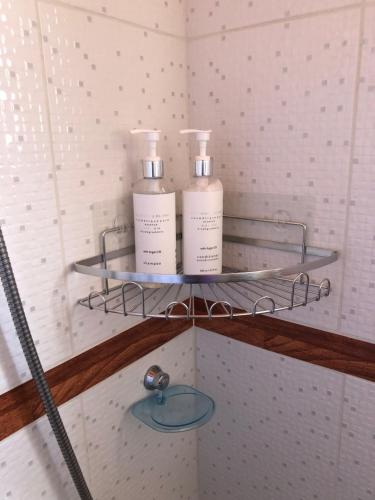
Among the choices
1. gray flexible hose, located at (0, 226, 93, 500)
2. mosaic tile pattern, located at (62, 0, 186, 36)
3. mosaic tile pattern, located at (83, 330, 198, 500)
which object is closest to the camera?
gray flexible hose, located at (0, 226, 93, 500)

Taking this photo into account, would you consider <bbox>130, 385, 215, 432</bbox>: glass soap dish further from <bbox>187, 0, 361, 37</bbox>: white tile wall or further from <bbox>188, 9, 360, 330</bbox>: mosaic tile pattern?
<bbox>187, 0, 361, 37</bbox>: white tile wall

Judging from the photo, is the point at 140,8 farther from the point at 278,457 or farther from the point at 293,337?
the point at 278,457

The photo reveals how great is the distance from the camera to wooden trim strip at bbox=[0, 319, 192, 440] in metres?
0.58

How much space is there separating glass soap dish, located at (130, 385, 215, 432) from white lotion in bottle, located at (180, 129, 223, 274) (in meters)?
0.29

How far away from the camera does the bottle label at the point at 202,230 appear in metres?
0.65

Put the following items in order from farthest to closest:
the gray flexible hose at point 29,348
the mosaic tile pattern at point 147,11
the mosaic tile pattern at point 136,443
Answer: the mosaic tile pattern at point 136,443 → the mosaic tile pattern at point 147,11 → the gray flexible hose at point 29,348

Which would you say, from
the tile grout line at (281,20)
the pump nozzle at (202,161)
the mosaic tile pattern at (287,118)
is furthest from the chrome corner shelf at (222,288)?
the tile grout line at (281,20)

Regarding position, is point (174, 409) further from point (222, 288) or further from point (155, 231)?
point (155, 231)

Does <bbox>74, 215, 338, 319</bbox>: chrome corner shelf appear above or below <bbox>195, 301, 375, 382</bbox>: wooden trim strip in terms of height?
above

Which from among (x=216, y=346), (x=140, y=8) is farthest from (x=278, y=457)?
(x=140, y=8)

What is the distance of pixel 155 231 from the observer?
642 mm

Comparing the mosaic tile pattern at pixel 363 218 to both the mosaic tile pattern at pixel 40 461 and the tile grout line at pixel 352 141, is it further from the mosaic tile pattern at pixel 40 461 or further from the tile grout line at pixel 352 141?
the mosaic tile pattern at pixel 40 461

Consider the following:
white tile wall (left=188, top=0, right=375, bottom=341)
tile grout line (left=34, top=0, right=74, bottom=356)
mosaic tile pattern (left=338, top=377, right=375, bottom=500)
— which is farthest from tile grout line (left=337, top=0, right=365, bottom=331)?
tile grout line (left=34, top=0, right=74, bottom=356)

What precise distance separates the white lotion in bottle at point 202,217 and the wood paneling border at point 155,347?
0.63 feet
